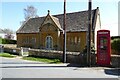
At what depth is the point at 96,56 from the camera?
19891 millimetres

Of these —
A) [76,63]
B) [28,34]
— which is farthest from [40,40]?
[76,63]

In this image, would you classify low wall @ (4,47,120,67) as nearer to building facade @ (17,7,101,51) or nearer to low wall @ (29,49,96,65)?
low wall @ (29,49,96,65)

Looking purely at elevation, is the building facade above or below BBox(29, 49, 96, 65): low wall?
above

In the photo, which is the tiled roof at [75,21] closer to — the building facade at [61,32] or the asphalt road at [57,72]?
the building facade at [61,32]

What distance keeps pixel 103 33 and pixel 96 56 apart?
2.06 meters

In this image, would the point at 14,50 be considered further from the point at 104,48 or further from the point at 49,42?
the point at 104,48

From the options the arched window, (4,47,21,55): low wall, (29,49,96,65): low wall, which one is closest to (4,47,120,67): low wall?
(29,49,96,65): low wall

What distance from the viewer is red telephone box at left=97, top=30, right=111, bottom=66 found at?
18.9 metres

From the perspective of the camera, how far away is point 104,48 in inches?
753

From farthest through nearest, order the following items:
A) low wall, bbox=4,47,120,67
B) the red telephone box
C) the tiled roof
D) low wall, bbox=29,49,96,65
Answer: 1. the tiled roof
2. low wall, bbox=29,49,96,65
3. the red telephone box
4. low wall, bbox=4,47,120,67

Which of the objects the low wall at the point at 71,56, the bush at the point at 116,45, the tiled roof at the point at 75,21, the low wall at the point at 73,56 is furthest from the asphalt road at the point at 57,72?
the tiled roof at the point at 75,21

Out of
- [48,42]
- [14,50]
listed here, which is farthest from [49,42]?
[14,50]

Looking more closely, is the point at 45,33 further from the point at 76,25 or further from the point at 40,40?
the point at 76,25

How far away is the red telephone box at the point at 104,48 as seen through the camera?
745 inches
